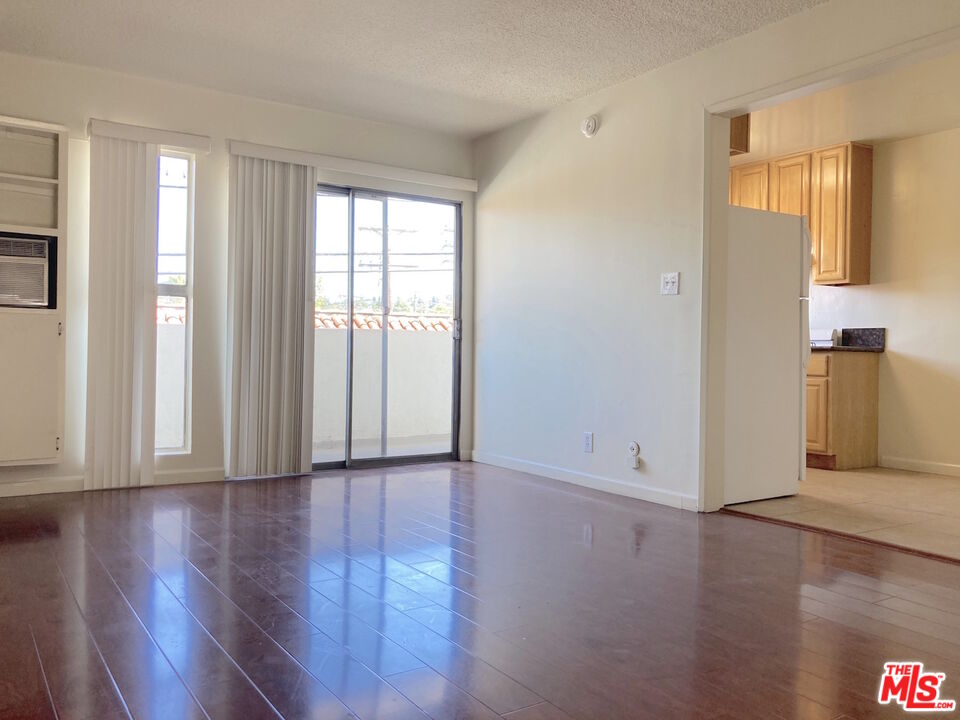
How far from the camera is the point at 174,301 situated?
16.0ft

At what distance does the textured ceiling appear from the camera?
3664mm

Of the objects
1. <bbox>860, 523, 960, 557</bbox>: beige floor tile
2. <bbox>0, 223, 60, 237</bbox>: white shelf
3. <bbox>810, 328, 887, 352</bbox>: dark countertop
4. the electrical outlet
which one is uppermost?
<bbox>0, 223, 60, 237</bbox>: white shelf

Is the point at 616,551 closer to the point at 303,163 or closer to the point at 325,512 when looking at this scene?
the point at 325,512

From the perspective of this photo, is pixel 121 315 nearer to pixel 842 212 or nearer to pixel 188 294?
pixel 188 294

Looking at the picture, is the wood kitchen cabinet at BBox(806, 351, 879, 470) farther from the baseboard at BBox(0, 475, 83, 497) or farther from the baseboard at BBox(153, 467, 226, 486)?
the baseboard at BBox(0, 475, 83, 497)

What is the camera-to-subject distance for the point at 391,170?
5578 mm

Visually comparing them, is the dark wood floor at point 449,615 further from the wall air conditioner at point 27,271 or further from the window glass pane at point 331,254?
the window glass pane at point 331,254

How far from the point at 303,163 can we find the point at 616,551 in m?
3.46

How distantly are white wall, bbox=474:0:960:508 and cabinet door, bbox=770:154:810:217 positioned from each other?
90.0 inches

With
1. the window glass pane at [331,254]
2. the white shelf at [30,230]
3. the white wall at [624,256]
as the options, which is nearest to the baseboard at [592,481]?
the white wall at [624,256]

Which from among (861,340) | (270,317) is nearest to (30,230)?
(270,317)

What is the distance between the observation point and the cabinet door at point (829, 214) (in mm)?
6020

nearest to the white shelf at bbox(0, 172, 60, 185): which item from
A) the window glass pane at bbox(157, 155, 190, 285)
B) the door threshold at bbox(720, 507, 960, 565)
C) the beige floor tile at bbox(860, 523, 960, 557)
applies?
the window glass pane at bbox(157, 155, 190, 285)

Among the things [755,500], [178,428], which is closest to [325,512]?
[178,428]
